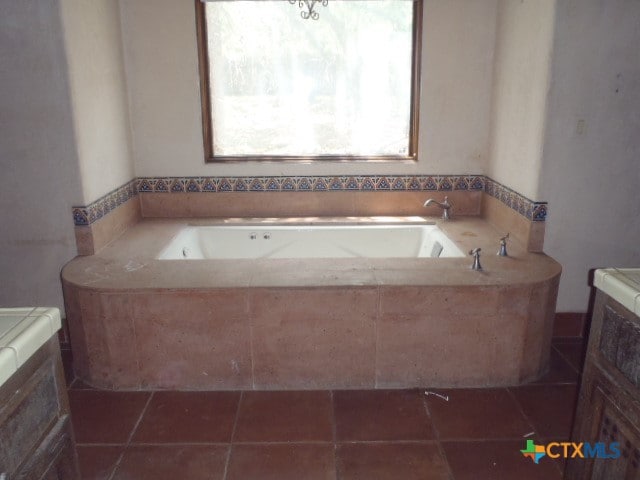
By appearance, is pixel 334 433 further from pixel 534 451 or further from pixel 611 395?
pixel 611 395

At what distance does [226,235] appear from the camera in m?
3.45

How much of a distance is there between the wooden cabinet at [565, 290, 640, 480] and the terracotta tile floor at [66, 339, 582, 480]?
58cm

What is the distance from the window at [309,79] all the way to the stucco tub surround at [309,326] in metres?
1.26

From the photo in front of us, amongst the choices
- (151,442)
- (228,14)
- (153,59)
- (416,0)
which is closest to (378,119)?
(416,0)

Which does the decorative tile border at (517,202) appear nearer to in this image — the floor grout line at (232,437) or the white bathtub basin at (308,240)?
the white bathtub basin at (308,240)

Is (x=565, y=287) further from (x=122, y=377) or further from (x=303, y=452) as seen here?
(x=122, y=377)

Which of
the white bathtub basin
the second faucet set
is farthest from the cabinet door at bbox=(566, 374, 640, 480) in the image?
the white bathtub basin

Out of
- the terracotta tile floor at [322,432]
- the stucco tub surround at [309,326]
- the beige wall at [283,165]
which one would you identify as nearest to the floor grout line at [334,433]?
the terracotta tile floor at [322,432]

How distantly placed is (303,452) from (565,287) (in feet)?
5.63

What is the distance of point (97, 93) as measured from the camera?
294cm

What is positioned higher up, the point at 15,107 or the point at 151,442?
the point at 15,107

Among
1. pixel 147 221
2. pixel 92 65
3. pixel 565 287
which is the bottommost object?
pixel 565 287

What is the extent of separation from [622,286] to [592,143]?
1606 millimetres

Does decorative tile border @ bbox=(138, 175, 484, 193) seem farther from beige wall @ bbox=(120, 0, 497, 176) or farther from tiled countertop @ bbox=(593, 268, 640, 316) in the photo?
tiled countertop @ bbox=(593, 268, 640, 316)
